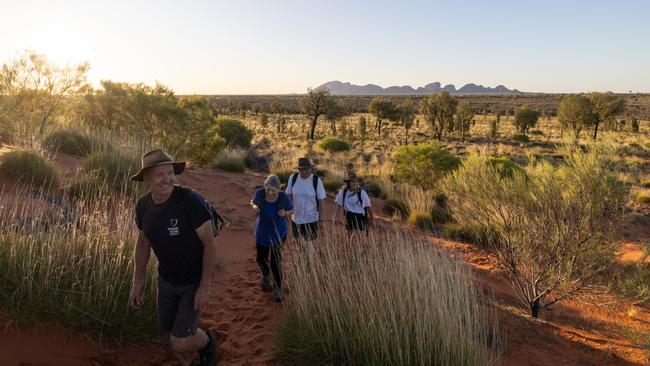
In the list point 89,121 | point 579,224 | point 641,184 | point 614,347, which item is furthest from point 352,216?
point 641,184

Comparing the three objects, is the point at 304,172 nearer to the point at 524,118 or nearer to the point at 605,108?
the point at 524,118

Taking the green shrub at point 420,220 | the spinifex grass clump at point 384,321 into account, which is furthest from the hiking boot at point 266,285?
the green shrub at point 420,220

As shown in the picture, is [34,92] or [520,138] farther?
[520,138]

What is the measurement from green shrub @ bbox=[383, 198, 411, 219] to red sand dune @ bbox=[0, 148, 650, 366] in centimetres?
373

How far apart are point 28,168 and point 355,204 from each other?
609cm

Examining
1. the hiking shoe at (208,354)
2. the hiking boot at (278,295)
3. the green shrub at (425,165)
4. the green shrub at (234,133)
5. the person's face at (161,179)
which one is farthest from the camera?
the green shrub at (234,133)

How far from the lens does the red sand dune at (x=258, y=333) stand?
3881 mm

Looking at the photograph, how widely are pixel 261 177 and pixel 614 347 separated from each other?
1176 centimetres

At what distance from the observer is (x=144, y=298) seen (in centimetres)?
461

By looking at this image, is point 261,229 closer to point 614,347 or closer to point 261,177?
point 614,347

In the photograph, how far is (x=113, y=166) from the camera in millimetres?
9188

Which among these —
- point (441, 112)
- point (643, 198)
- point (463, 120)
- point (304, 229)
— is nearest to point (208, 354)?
point (304, 229)

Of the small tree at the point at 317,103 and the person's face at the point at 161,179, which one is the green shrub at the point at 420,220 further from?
the small tree at the point at 317,103

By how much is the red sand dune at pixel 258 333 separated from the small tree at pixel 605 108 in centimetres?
2811
